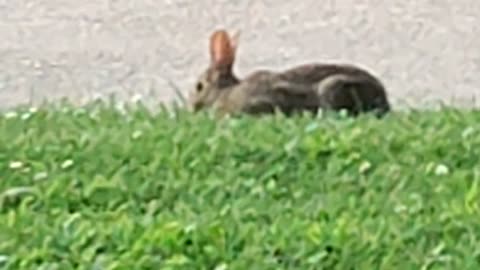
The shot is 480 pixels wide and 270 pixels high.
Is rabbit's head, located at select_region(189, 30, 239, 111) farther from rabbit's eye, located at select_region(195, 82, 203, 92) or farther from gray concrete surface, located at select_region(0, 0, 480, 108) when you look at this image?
gray concrete surface, located at select_region(0, 0, 480, 108)

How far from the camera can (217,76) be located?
6.38 m

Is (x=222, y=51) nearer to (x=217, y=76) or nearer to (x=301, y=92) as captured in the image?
(x=217, y=76)

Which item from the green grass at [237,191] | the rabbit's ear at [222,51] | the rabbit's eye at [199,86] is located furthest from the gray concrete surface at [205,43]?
the green grass at [237,191]

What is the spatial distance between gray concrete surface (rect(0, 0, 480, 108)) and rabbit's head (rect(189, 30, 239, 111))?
54cm

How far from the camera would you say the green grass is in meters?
4.29

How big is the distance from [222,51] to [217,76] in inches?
3.5

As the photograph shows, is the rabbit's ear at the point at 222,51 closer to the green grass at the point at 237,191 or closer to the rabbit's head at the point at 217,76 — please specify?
the rabbit's head at the point at 217,76

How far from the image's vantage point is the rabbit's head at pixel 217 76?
20.7ft

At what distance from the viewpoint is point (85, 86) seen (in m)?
7.20

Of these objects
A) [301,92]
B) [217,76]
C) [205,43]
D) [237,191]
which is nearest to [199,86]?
[217,76]

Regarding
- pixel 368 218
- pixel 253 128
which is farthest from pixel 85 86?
pixel 368 218

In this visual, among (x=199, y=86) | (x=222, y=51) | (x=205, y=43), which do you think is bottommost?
(x=205, y=43)

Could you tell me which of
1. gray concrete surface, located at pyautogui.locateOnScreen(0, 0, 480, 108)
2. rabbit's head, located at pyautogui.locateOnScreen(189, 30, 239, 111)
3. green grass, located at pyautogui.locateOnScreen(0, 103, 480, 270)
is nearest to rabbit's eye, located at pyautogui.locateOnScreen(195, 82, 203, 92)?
rabbit's head, located at pyautogui.locateOnScreen(189, 30, 239, 111)

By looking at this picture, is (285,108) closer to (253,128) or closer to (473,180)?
(253,128)
